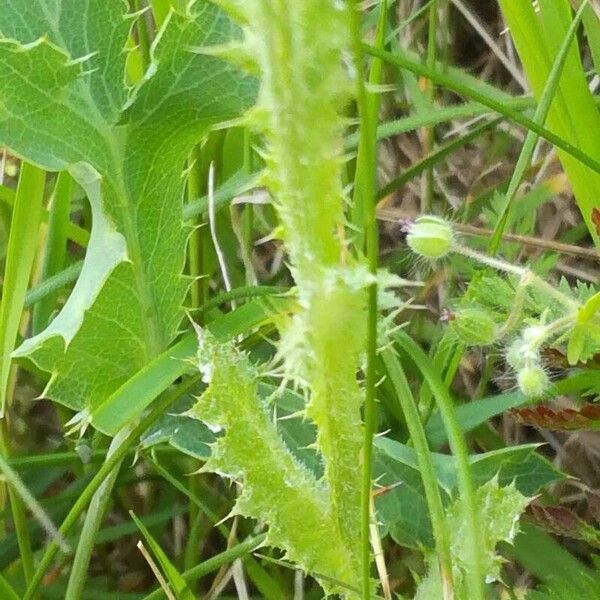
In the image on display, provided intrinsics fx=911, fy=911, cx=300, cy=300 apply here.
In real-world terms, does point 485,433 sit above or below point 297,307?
below

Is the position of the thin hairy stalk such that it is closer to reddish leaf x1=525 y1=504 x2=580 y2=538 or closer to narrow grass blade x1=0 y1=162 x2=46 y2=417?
reddish leaf x1=525 y1=504 x2=580 y2=538

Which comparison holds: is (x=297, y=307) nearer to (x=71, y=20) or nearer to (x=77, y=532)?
(x=71, y=20)

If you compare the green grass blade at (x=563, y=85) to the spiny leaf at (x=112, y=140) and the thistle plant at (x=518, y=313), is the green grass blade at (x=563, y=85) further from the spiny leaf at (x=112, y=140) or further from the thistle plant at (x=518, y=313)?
the spiny leaf at (x=112, y=140)

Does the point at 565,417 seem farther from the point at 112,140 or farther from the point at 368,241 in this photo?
the point at 112,140

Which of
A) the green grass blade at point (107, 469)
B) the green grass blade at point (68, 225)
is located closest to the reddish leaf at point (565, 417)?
the green grass blade at point (107, 469)

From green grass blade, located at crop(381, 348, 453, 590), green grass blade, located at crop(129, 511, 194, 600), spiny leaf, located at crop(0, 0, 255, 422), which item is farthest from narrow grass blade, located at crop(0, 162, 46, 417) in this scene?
green grass blade, located at crop(381, 348, 453, 590)

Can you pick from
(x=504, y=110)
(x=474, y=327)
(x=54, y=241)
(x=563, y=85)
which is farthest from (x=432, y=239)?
(x=54, y=241)

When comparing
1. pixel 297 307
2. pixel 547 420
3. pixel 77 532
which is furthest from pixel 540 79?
pixel 77 532

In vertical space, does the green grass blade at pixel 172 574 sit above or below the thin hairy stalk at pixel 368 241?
below
